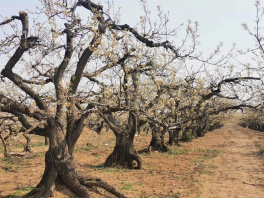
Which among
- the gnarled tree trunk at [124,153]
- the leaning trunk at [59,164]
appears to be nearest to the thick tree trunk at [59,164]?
the leaning trunk at [59,164]

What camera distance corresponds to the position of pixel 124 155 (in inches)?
608

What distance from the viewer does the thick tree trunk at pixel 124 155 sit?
15.2m

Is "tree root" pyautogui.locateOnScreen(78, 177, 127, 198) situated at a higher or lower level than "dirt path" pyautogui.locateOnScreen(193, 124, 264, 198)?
higher

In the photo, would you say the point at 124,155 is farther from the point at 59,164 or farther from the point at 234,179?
the point at 59,164

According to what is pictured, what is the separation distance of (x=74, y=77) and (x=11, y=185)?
5039 mm

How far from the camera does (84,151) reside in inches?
871

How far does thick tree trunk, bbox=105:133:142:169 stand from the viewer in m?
15.2

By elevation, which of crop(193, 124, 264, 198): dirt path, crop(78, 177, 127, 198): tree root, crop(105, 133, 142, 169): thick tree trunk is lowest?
crop(193, 124, 264, 198): dirt path

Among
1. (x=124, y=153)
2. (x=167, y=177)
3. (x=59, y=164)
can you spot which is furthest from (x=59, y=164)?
(x=124, y=153)

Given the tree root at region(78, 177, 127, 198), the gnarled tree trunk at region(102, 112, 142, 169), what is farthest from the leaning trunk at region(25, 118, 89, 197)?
the gnarled tree trunk at region(102, 112, 142, 169)

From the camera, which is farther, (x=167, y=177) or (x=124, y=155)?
(x=124, y=155)

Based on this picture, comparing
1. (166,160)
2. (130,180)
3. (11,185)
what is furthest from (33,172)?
(166,160)

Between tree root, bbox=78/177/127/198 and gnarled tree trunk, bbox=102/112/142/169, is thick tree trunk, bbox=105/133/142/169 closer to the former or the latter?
gnarled tree trunk, bbox=102/112/142/169

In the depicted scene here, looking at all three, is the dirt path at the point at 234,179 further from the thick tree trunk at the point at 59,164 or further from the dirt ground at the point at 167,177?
the thick tree trunk at the point at 59,164
